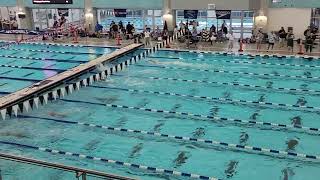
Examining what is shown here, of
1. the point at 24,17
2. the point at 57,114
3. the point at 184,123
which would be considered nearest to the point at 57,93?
the point at 57,114

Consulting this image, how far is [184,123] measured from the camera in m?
9.75

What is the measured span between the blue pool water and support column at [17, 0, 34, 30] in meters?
11.4

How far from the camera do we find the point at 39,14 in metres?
24.7

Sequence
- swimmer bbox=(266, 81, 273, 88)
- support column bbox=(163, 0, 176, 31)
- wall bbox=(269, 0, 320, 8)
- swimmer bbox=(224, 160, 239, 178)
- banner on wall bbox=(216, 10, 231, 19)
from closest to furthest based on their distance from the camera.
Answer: swimmer bbox=(224, 160, 239, 178) → swimmer bbox=(266, 81, 273, 88) → wall bbox=(269, 0, 320, 8) → banner on wall bbox=(216, 10, 231, 19) → support column bbox=(163, 0, 176, 31)

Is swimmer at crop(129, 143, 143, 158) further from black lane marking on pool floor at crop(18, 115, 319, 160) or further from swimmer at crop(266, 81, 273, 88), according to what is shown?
swimmer at crop(266, 81, 273, 88)

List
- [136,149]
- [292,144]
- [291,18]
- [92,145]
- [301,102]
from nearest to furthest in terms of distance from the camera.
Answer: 1. [136,149]
2. [292,144]
3. [92,145]
4. [301,102]
5. [291,18]

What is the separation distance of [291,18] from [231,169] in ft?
41.2

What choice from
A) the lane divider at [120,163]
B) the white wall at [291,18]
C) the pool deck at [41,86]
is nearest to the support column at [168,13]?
the white wall at [291,18]

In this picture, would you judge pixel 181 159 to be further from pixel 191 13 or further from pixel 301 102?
pixel 191 13

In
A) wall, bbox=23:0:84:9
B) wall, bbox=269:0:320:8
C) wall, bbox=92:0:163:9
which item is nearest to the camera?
wall, bbox=269:0:320:8

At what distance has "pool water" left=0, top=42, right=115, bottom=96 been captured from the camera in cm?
1377

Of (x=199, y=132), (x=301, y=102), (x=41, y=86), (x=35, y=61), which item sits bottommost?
(x=199, y=132)

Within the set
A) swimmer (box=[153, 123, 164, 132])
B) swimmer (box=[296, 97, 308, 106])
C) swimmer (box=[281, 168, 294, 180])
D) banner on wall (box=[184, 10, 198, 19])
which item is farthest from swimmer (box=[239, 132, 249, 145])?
banner on wall (box=[184, 10, 198, 19])

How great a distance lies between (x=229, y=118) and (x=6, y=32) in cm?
1713
